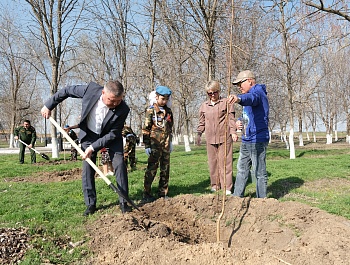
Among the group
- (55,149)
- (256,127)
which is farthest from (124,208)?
(55,149)

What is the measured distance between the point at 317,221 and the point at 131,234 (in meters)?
2.11

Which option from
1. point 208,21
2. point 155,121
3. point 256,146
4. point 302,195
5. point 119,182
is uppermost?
point 208,21

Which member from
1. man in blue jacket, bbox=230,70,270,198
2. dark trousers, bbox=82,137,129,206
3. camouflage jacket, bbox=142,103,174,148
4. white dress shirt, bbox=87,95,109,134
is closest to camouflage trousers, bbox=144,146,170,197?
camouflage jacket, bbox=142,103,174,148

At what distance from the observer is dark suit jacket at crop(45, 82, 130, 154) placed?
13.9 ft

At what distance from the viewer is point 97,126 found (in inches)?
172

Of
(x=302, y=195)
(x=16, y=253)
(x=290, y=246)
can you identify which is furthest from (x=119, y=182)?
(x=302, y=195)

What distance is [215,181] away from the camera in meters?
5.95

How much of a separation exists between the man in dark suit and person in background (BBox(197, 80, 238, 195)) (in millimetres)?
1941

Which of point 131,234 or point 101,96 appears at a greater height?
point 101,96

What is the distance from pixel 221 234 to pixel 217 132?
234 cm

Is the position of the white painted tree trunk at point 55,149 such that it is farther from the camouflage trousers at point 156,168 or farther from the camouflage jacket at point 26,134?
the camouflage trousers at point 156,168

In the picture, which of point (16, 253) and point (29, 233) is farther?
point (29, 233)

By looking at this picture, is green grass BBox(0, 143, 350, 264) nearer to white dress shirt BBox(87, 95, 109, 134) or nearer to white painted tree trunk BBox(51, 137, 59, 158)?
white dress shirt BBox(87, 95, 109, 134)

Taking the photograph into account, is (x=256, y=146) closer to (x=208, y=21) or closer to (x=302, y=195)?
(x=302, y=195)
